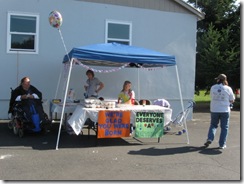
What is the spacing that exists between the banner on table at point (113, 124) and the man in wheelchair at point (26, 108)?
5.77ft

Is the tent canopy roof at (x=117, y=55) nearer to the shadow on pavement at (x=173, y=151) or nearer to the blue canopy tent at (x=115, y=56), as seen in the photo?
the blue canopy tent at (x=115, y=56)

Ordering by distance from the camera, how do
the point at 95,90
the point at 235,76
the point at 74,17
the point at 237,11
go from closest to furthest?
the point at 95,90 → the point at 74,17 → the point at 235,76 → the point at 237,11

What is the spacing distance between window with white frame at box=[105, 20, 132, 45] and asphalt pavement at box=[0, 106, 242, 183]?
4298mm

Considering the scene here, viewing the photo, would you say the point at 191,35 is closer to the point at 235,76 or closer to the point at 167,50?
the point at 167,50

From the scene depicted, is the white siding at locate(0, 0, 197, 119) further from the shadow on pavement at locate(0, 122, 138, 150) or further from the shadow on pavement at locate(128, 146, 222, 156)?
the shadow on pavement at locate(128, 146, 222, 156)

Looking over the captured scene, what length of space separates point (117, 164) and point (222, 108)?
2.83m

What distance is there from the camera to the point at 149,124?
25.8 feet

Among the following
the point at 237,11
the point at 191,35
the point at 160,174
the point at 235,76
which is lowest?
the point at 160,174

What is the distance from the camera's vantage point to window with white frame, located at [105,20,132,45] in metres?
11.7

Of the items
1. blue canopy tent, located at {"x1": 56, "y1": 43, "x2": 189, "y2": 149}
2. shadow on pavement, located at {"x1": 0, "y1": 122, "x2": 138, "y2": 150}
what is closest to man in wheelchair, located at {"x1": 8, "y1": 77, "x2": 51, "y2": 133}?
shadow on pavement, located at {"x1": 0, "y1": 122, "x2": 138, "y2": 150}

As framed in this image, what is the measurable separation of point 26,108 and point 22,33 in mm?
3394

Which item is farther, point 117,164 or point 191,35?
point 191,35

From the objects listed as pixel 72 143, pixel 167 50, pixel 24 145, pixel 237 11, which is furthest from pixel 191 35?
pixel 237 11

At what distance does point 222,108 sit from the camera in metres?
7.37
